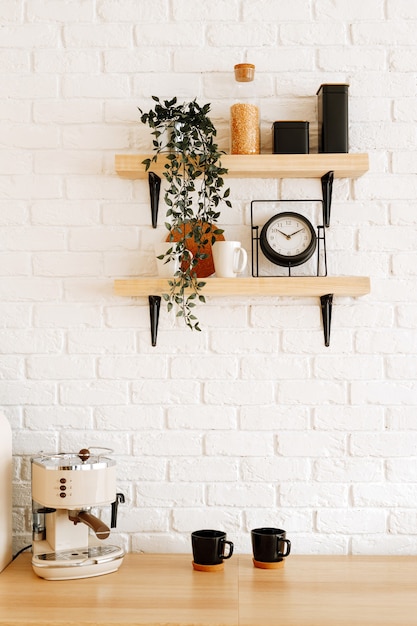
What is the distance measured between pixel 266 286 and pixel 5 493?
0.84m

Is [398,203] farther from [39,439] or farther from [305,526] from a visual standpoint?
[39,439]

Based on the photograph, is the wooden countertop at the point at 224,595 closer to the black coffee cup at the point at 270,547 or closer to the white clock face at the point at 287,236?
the black coffee cup at the point at 270,547

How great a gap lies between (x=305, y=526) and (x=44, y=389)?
80cm

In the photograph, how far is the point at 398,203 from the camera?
203 centimetres

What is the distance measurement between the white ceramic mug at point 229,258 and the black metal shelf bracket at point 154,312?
197mm

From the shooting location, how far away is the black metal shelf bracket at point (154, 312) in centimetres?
199

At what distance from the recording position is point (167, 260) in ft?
6.28

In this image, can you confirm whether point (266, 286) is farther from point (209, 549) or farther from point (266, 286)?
point (209, 549)

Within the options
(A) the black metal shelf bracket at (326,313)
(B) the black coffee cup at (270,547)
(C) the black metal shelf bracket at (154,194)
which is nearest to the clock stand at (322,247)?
Result: (A) the black metal shelf bracket at (326,313)

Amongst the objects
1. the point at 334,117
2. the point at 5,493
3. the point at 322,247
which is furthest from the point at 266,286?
the point at 5,493

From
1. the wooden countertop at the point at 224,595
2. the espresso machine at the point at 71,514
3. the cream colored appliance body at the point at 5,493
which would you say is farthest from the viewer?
the cream colored appliance body at the point at 5,493

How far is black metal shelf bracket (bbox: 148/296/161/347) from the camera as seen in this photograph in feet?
6.54

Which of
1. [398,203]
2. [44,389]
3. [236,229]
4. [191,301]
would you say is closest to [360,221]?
[398,203]

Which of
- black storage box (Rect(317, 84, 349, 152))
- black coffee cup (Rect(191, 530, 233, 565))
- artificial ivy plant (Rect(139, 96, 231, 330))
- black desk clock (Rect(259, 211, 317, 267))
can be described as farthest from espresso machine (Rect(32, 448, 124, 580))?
black storage box (Rect(317, 84, 349, 152))
